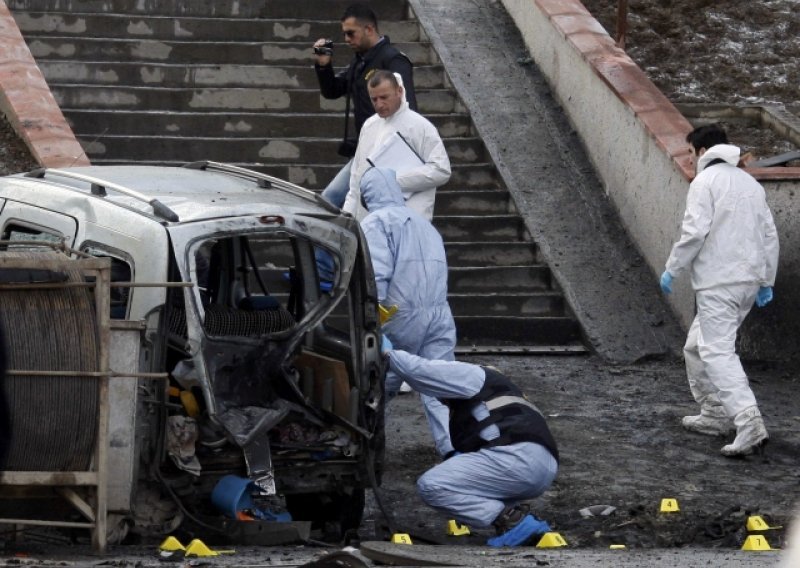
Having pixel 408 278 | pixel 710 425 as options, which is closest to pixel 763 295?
pixel 710 425

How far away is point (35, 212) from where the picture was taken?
24.5ft

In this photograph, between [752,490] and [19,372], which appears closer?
[19,372]

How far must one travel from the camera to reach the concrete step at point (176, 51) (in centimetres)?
1388

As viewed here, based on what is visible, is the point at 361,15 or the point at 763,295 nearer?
the point at 763,295

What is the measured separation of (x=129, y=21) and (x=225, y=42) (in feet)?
2.89

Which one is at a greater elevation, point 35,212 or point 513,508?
point 35,212

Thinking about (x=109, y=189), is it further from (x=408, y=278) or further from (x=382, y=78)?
(x=382, y=78)

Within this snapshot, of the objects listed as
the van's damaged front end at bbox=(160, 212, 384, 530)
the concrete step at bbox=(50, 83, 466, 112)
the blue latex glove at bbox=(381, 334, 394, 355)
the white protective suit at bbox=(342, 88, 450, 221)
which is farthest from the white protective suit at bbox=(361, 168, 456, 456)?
the concrete step at bbox=(50, 83, 466, 112)

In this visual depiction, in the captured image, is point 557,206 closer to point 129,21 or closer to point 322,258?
point 129,21

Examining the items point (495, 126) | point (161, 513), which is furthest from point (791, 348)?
point (161, 513)

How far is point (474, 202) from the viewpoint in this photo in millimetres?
12766

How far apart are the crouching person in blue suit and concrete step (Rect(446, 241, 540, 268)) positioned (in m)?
4.59

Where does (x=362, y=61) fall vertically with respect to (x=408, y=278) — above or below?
above

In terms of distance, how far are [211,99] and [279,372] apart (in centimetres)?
662
